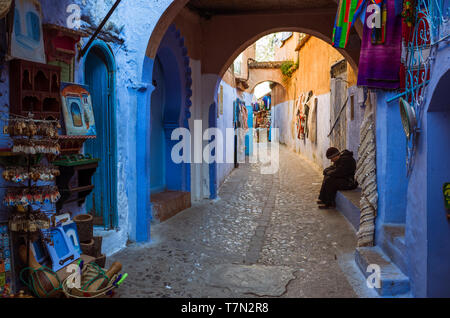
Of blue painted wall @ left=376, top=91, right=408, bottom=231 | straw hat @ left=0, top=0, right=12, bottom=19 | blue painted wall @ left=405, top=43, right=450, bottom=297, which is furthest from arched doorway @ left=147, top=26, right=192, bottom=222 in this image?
blue painted wall @ left=405, top=43, right=450, bottom=297

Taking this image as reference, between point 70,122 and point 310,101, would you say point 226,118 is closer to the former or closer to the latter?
point 310,101

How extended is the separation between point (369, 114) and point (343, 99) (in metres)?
5.26

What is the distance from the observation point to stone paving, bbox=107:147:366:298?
156 inches

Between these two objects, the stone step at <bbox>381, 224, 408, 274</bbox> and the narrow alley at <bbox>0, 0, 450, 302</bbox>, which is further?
the stone step at <bbox>381, 224, 408, 274</bbox>

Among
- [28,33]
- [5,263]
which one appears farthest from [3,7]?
[5,263]

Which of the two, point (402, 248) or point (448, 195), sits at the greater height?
point (448, 195)

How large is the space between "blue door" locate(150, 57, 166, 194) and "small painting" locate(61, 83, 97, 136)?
3156 millimetres

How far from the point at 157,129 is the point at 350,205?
11.8 feet

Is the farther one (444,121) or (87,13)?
(87,13)

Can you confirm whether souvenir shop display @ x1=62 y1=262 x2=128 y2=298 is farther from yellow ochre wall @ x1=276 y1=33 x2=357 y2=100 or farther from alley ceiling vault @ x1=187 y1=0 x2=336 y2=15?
yellow ochre wall @ x1=276 y1=33 x2=357 y2=100

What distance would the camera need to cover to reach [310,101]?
1541 cm

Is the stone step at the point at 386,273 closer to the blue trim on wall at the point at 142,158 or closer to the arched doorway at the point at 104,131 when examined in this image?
the blue trim on wall at the point at 142,158

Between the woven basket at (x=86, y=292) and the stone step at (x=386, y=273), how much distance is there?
235 centimetres

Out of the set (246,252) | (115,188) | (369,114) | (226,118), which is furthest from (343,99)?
(115,188)
